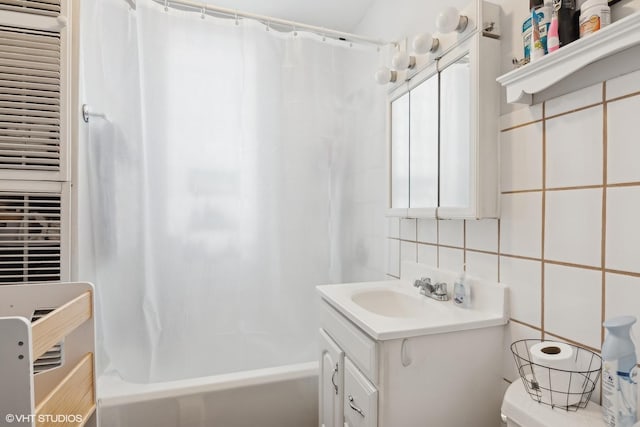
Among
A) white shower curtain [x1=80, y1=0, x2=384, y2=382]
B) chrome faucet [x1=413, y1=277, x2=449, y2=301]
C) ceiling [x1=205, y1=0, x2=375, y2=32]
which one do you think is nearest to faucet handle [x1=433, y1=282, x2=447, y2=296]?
chrome faucet [x1=413, y1=277, x2=449, y2=301]

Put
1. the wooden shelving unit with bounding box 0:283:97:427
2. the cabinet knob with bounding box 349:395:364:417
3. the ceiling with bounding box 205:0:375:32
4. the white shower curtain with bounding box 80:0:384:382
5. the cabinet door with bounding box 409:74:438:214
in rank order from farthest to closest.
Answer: the ceiling with bounding box 205:0:375:32 → the white shower curtain with bounding box 80:0:384:382 → the cabinet door with bounding box 409:74:438:214 → the cabinet knob with bounding box 349:395:364:417 → the wooden shelving unit with bounding box 0:283:97:427

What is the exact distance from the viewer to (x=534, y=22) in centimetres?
88

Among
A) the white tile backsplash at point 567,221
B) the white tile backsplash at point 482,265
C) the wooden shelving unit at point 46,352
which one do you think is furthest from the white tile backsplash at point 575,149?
the wooden shelving unit at point 46,352

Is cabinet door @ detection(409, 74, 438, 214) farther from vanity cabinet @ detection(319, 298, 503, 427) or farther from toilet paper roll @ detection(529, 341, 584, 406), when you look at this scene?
toilet paper roll @ detection(529, 341, 584, 406)

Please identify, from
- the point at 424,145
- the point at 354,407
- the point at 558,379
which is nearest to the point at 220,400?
the point at 354,407

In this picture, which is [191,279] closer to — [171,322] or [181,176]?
[171,322]

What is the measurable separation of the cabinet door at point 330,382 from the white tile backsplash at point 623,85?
107cm

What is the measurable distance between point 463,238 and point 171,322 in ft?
4.36

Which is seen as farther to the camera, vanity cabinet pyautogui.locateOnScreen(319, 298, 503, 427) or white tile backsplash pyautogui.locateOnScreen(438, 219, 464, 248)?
white tile backsplash pyautogui.locateOnScreen(438, 219, 464, 248)

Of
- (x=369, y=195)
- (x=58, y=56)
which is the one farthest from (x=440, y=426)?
(x=58, y=56)

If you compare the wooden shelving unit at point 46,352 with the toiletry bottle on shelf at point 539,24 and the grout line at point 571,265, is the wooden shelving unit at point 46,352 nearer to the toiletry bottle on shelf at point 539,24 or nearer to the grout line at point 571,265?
the grout line at point 571,265

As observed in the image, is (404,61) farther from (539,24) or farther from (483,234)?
(483,234)

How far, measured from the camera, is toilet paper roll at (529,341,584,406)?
2.44 feet

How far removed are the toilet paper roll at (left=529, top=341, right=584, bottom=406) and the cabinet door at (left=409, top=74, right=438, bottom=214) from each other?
63 cm
